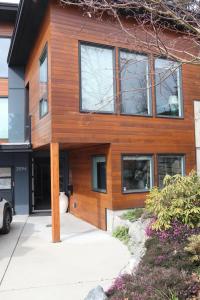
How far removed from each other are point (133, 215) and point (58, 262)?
8.55 ft

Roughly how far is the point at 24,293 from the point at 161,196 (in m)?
2.96

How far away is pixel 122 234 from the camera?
27.1 ft

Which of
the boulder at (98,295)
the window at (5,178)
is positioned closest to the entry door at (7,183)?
the window at (5,178)

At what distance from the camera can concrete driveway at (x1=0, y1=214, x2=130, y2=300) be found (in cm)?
520

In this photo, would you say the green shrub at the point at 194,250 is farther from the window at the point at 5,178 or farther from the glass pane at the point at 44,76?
the window at the point at 5,178

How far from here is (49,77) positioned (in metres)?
8.48

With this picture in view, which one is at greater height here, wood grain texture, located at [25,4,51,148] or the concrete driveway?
wood grain texture, located at [25,4,51,148]

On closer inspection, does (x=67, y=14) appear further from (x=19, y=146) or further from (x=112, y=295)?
(x=112, y=295)

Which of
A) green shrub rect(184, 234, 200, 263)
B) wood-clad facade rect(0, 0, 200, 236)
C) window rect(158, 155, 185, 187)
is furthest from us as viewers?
window rect(158, 155, 185, 187)

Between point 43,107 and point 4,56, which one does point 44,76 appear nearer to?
point 43,107

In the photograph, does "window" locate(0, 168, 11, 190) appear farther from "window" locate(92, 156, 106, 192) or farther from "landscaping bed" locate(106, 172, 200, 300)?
"landscaping bed" locate(106, 172, 200, 300)

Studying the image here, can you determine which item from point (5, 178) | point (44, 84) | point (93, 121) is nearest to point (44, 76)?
point (44, 84)

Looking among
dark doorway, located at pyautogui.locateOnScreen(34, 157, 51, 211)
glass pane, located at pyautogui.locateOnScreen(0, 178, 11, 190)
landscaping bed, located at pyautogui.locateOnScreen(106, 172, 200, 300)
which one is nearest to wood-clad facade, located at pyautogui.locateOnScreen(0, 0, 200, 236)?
landscaping bed, located at pyautogui.locateOnScreen(106, 172, 200, 300)

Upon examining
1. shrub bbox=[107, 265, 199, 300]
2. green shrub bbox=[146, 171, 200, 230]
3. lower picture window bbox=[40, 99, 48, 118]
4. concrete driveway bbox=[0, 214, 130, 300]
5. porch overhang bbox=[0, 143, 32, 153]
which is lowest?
concrete driveway bbox=[0, 214, 130, 300]
